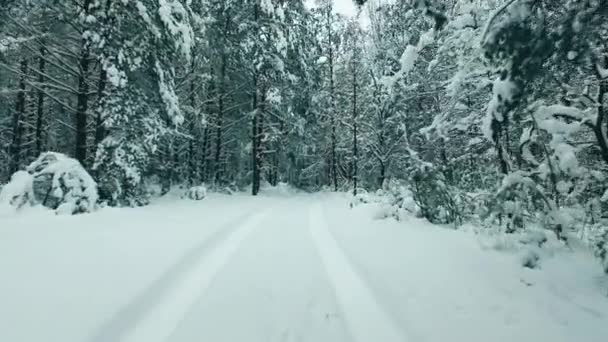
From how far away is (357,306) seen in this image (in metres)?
3.08

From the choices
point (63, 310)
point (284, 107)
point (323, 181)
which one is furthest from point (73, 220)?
point (323, 181)

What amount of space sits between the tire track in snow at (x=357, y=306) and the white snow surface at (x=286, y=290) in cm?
1

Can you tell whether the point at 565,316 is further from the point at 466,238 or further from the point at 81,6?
the point at 81,6

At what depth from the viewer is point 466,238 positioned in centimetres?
527

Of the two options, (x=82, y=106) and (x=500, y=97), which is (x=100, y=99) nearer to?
(x=82, y=106)

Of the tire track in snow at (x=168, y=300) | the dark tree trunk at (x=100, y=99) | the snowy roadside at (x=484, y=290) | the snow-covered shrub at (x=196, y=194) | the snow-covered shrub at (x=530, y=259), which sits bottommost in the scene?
the tire track in snow at (x=168, y=300)

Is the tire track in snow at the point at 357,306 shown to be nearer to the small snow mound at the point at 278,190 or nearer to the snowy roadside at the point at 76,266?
the snowy roadside at the point at 76,266

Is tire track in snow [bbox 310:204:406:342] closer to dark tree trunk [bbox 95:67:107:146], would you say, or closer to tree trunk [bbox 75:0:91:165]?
dark tree trunk [bbox 95:67:107:146]

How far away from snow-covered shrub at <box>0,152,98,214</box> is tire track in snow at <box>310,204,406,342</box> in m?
Answer: 6.12

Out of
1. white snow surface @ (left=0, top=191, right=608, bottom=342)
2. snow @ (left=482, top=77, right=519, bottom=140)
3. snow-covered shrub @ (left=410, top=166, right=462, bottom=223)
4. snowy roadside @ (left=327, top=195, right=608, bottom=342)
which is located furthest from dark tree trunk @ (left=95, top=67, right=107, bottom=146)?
snow @ (left=482, top=77, right=519, bottom=140)

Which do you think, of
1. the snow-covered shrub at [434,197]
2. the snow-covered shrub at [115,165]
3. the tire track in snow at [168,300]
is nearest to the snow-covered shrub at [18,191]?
the snow-covered shrub at [115,165]

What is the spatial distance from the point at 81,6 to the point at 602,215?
1204cm

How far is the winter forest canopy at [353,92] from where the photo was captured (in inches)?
136

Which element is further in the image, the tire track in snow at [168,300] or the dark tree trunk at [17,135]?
the dark tree trunk at [17,135]
